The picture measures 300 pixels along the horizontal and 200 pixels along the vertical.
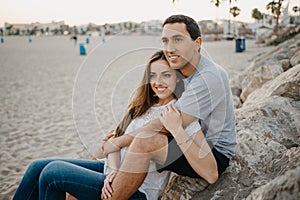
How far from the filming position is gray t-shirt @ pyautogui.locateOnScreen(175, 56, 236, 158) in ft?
6.24

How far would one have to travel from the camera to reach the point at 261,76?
4.89 meters

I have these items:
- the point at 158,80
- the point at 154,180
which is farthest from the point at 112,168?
the point at 158,80

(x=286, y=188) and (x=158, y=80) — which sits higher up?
(x=158, y=80)

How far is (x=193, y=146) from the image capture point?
1813mm

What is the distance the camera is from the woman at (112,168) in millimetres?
1951

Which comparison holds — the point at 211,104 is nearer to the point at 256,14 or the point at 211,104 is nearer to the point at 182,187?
the point at 182,187

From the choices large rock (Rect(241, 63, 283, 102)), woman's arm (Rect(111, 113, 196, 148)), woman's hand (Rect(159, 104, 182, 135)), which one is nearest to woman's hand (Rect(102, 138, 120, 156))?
woman's arm (Rect(111, 113, 196, 148))

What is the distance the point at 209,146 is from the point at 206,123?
16cm

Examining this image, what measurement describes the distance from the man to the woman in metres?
0.10

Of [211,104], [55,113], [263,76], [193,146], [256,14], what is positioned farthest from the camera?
[256,14]

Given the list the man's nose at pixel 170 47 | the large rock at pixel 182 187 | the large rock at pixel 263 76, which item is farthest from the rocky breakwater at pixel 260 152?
the large rock at pixel 263 76

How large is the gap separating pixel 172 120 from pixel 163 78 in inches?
16.9

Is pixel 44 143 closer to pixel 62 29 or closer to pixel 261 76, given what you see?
pixel 261 76

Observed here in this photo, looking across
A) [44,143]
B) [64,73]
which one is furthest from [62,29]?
[44,143]
